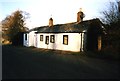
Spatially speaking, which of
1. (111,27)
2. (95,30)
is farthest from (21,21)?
(111,27)

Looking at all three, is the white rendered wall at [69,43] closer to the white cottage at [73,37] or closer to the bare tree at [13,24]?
the white cottage at [73,37]

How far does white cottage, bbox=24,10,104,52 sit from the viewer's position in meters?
29.7

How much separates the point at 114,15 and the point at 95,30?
4.46 meters

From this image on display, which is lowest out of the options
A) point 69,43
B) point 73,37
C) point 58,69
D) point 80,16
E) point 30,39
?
point 58,69

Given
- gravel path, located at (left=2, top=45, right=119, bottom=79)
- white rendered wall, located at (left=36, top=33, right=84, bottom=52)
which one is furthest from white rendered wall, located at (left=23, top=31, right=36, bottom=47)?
gravel path, located at (left=2, top=45, right=119, bottom=79)

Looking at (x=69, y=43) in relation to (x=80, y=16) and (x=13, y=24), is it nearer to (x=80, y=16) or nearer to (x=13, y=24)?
(x=80, y=16)

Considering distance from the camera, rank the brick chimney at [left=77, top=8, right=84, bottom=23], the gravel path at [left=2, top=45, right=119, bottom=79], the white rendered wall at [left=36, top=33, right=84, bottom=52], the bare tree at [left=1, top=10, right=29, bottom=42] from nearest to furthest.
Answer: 1. the gravel path at [left=2, top=45, right=119, bottom=79]
2. the white rendered wall at [left=36, top=33, right=84, bottom=52]
3. the brick chimney at [left=77, top=8, right=84, bottom=23]
4. the bare tree at [left=1, top=10, right=29, bottom=42]

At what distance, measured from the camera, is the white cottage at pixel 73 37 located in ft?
97.5

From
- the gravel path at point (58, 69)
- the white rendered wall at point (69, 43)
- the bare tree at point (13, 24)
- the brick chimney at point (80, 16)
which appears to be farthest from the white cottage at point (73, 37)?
the bare tree at point (13, 24)

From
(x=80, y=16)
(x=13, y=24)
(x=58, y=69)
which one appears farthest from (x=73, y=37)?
(x=13, y=24)

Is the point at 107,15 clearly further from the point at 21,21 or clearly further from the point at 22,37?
the point at 21,21

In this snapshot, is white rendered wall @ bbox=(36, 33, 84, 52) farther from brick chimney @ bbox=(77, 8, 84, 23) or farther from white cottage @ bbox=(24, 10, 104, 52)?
brick chimney @ bbox=(77, 8, 84, 23)

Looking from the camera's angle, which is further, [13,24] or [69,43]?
[13,24]

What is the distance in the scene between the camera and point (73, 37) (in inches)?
1375
